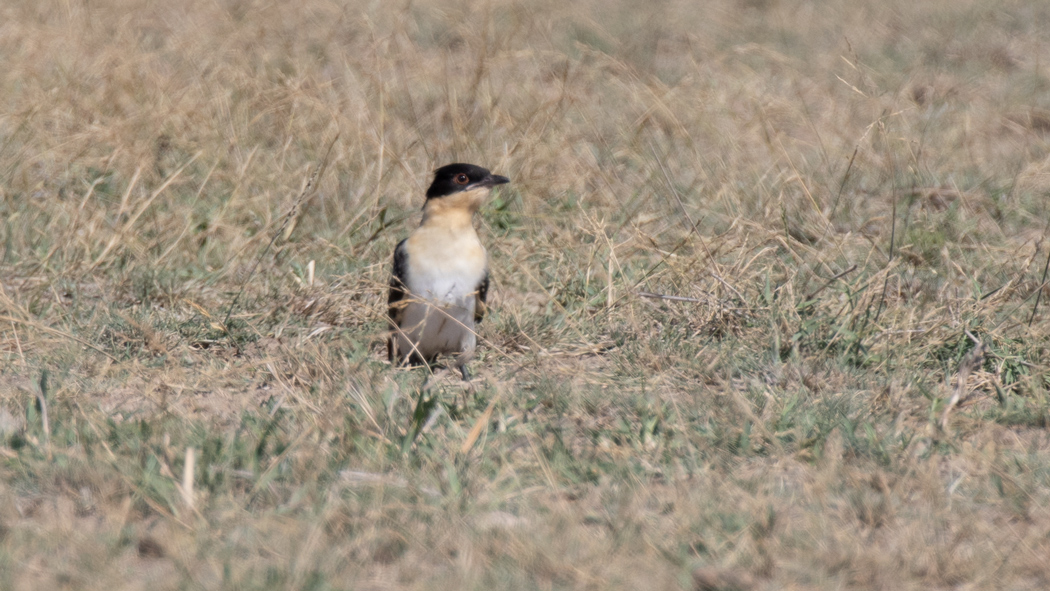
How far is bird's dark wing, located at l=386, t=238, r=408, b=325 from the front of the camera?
4.83 m

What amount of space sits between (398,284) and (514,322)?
1.75ft

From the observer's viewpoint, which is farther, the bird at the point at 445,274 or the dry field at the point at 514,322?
the bird at the point at 445,274

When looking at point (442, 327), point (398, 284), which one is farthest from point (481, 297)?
point (398, 284)

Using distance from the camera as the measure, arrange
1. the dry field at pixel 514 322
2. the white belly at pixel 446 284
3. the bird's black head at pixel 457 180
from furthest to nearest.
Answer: the bird's black head at pixel 457 180 < the white belly at pixel 446 284 < the dry field at pixel 514 322

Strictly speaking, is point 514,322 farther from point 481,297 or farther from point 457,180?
point 457,180

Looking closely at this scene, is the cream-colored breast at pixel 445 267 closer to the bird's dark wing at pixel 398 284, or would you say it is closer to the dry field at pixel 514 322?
the bird's dark wing at pixel 398 284

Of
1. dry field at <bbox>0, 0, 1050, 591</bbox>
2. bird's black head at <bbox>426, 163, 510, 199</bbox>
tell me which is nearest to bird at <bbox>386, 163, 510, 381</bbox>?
bird's black head at <bbox>426, 163, 510, 199</bbox>

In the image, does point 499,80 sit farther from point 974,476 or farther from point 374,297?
point 974,476

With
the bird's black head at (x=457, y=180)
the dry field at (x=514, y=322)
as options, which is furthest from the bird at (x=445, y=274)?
the dry field at (x=514, y=322)

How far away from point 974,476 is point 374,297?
2.86 metres

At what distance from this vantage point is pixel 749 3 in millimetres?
11828

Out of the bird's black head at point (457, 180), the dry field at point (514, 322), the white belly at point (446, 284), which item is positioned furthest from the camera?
the bird's black head at point (457, 180)

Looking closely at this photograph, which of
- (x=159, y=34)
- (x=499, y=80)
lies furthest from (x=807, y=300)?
(x=159, y=34)

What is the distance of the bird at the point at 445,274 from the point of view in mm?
4742
